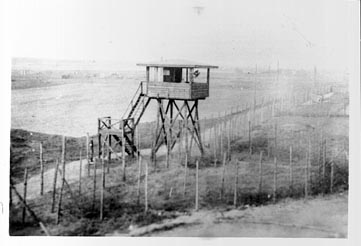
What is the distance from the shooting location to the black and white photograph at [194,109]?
18.4 feet

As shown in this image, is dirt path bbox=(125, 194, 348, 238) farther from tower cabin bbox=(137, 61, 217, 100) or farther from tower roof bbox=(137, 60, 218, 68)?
tower roof bbox=(137, 60, 218, 68)

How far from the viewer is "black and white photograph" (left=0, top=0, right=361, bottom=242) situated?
221 inches

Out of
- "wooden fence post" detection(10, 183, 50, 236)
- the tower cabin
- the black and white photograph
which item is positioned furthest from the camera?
the tower cabin

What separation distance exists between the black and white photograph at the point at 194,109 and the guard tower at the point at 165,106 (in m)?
0.02

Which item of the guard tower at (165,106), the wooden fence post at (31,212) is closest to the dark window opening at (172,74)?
the guard tower at (165,106)

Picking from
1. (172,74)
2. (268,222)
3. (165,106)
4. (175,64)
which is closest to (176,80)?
(172,74)

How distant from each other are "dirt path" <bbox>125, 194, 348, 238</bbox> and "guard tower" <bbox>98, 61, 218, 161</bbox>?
0.93 meters

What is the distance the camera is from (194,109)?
19.1 ft

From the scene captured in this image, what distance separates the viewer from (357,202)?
5676mm

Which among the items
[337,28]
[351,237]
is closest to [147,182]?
[351,237]

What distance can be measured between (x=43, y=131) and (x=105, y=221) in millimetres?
1418

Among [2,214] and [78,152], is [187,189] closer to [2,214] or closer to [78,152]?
[78,152]

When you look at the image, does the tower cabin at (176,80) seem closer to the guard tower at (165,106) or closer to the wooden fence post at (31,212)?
the guard tower at (165,106)

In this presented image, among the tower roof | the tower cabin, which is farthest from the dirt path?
the tower roof
